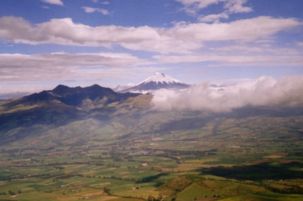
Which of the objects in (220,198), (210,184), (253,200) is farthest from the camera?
(210,184)

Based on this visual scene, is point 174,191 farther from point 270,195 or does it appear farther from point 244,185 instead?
point 270,195

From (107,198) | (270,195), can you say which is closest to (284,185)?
(270,195)

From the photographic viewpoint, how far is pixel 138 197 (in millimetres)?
191500

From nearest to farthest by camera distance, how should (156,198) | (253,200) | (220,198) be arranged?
1. (253,200)
2. (220,198)
3. (156,198)

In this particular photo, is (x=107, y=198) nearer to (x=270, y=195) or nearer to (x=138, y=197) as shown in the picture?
(x=138, y=197)

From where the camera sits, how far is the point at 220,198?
173875 millimetres

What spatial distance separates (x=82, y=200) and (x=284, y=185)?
94012 millimetres

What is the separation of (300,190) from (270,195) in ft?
63.2

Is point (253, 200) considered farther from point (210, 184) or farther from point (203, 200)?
point (210, 184)

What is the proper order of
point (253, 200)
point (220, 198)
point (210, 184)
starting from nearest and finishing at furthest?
point (253, 200), point (220, 198), point (210, 184)

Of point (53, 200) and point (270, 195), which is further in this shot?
point (53, 200)

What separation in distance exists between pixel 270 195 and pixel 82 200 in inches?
3272

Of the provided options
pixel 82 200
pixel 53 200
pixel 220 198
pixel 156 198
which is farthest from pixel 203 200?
pixel 53 200

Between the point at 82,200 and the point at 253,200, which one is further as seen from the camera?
the point at 82,200
